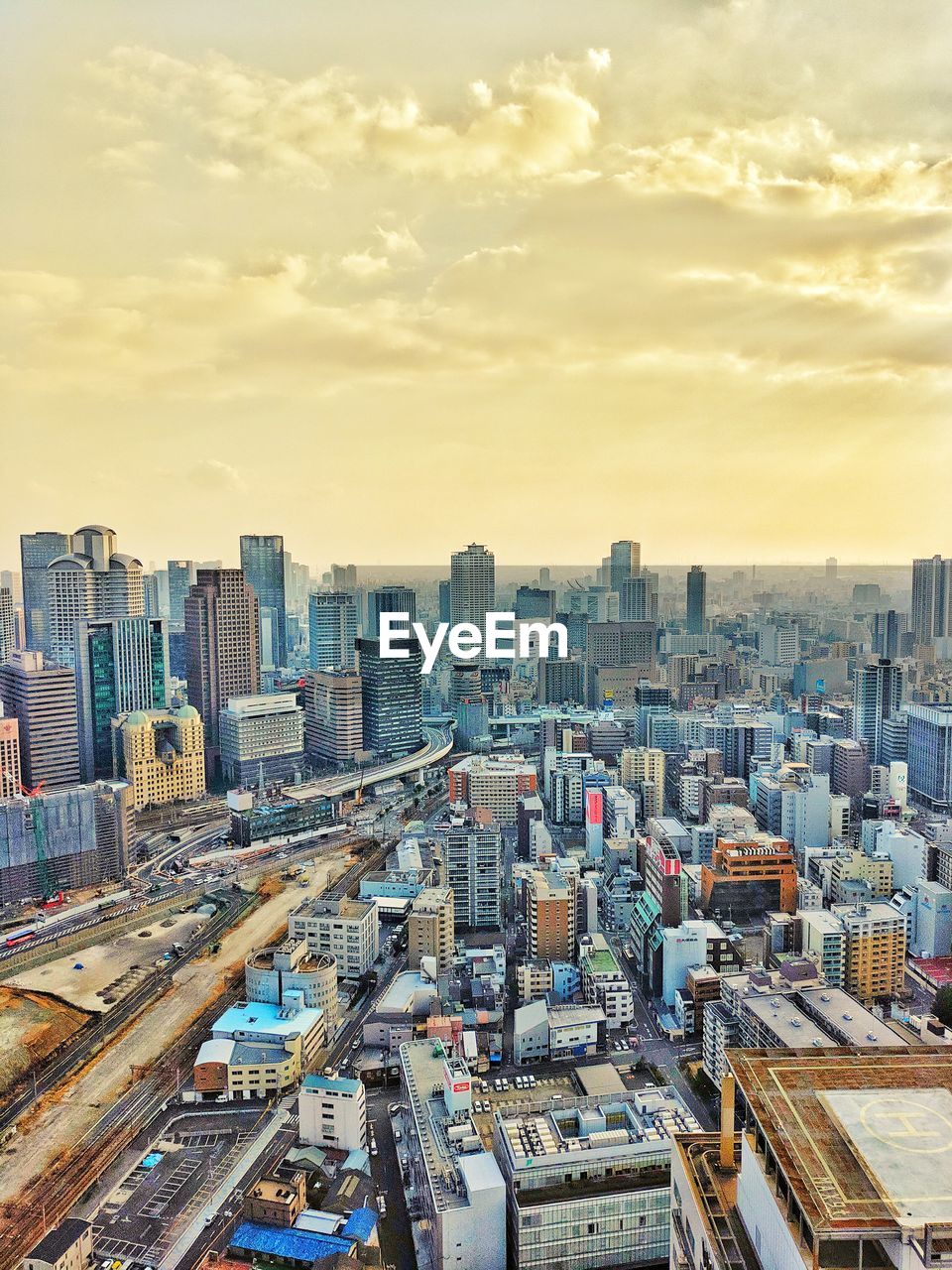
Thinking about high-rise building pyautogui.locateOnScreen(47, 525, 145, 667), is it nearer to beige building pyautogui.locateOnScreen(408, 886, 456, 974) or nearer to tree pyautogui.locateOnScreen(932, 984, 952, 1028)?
beige building pyautogui.locateOnScreen(408, 886, 456, 974)

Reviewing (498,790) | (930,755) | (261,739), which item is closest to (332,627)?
(261,739)

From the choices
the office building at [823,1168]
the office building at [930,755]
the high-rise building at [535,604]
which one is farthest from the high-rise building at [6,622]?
the office building at [823,1168]

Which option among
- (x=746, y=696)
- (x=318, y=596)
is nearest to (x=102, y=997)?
(x=318, y=596)

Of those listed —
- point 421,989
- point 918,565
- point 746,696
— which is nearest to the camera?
point 421,989

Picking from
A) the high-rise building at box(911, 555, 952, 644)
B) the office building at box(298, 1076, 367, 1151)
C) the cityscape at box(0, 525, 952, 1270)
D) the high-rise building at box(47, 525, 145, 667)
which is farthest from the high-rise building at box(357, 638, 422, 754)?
the high-rise building at box(911, 555, 952, 644)

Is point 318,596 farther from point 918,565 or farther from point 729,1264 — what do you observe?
point 729,1264

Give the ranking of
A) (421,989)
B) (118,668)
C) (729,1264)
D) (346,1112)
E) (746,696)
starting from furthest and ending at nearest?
(746,696) < (118,668) < (421,989) < (346,1112) < (729,1264)
